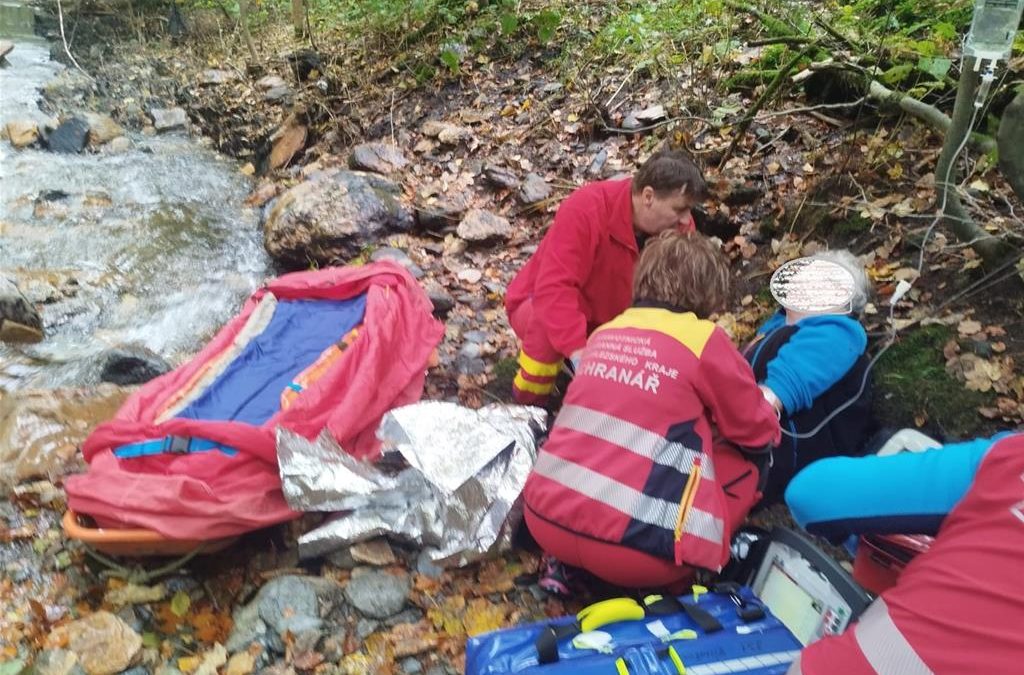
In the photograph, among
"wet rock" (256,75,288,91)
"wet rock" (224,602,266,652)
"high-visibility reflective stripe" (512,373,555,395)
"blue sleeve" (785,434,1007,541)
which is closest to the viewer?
"blue sleeve" (785,434,1007,541)

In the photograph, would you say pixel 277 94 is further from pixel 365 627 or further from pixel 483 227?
pixel 365 627

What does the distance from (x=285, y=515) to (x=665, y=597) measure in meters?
1.37

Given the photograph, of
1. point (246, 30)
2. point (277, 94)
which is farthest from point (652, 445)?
point (246, 30)

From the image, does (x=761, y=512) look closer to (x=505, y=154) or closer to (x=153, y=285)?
(x=505, y=154)

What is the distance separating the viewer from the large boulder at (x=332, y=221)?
524 centimetres

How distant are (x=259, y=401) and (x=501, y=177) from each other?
126 inches

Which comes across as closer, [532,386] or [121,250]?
[532,386]

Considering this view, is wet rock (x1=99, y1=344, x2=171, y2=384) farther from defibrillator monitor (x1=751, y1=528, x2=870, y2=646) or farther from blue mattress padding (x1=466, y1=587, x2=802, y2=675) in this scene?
defibrillator monitor (x1=751, y1=528, x2=870, y2=646)

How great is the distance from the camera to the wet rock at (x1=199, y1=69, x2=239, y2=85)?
999cm

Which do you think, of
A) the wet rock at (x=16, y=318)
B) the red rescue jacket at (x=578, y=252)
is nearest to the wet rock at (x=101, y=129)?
the wet rock at (x=16, y=318)

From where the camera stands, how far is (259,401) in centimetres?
297

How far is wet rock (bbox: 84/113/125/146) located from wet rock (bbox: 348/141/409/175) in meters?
4.17

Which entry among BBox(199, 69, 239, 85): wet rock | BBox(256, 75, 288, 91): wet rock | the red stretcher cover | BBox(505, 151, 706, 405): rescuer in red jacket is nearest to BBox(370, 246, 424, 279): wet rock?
the red stretcher cover

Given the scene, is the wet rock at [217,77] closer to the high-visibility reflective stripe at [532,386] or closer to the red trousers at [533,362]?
the red trousers at [533,362]
